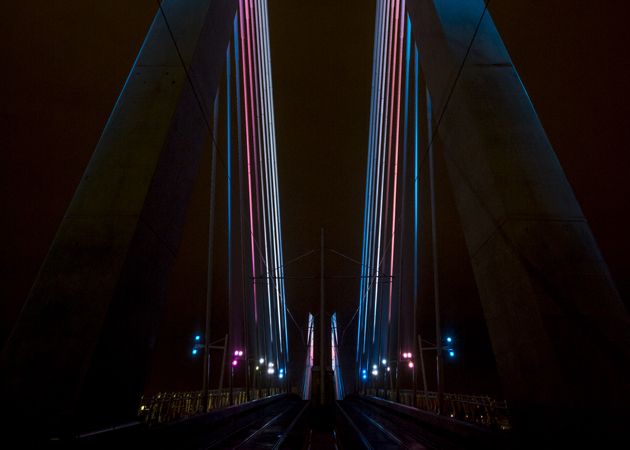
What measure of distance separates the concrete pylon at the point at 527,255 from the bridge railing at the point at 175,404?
6336mm

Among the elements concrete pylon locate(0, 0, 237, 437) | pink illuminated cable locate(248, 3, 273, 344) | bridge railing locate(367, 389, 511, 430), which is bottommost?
bridge railing locate(367, 389, 511, 430)

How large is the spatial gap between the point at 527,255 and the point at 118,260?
6449 mm

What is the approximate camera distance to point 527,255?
23.6 ft

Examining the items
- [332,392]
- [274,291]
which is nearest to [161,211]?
[332,392]

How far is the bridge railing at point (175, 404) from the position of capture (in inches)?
398

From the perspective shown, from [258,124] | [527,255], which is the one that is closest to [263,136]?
[258,124]

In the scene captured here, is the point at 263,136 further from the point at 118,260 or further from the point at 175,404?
the point at 118,260

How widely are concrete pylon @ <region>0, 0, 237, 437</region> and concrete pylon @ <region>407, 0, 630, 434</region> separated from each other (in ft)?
18.4

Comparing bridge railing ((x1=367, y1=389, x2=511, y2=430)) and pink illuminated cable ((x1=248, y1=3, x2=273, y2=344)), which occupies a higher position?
pink illuminated cable ((x1=248, y1=3, x2=273, y2=344))

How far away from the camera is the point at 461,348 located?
225 feet

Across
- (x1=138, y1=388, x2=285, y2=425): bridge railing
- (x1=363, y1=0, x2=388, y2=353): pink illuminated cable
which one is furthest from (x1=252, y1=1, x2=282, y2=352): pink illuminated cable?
(x1=138, y1=388, x2=285, y2=425): bridge railing

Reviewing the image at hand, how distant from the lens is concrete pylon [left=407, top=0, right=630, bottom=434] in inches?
255

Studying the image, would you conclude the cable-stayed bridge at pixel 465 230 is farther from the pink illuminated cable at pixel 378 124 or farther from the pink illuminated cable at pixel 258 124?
the pink illuminated cable at pixel 378 124

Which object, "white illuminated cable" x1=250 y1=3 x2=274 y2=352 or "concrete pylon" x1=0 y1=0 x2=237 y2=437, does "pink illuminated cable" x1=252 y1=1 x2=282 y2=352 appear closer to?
"white illuminated cable" x1=250 y1=3 x2=274 y2=352
